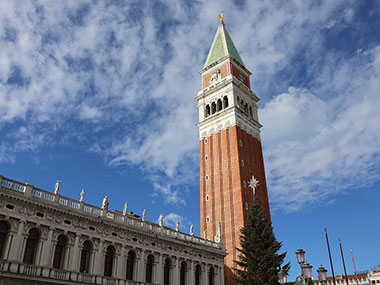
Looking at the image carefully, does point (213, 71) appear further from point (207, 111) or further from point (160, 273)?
point (160, 273)

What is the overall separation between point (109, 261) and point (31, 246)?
6944 mm

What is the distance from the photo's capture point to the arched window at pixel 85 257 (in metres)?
27.7

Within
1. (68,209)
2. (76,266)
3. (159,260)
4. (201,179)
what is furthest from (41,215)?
(201,179)

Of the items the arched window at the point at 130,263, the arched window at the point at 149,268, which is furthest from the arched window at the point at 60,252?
the arched window at the point at 149,268

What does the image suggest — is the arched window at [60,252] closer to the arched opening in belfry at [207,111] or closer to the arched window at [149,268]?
the arched window at [149,268]

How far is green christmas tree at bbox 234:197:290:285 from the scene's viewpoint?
1353 inches

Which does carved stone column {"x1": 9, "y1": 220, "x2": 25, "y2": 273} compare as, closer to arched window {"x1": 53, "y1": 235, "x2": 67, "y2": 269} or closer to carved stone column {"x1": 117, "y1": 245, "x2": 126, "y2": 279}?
arched window {"x1": 53, "y1": 235, "x2": 67, "y2": 269}

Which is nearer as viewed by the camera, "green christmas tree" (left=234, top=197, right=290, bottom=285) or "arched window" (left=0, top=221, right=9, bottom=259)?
"arched window" (left=0, top=221, right=9, bottom=259)

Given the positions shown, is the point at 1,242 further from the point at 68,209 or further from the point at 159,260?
the point at 159,260

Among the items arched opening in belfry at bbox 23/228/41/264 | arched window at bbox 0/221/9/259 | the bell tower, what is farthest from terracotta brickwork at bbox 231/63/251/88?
arched window at bbox 0/221/9/259

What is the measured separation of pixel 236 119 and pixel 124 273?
1234 inches

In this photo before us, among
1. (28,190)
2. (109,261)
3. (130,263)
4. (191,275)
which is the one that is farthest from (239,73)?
(28,190)

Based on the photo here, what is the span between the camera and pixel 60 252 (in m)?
26.7

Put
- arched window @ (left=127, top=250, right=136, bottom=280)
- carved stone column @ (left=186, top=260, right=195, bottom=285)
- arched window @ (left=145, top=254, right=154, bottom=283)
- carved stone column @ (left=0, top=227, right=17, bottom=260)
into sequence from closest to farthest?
carved stone column @ (left=0, top=227, right=17, bottom=260) < arched window @ (left=127, top=250, right=136, bottom=280) < arched window @ (left=145, top=254, right=154, bottom=283) < carved stone column @ (left=186, top=260, right=195, bottom=285)
